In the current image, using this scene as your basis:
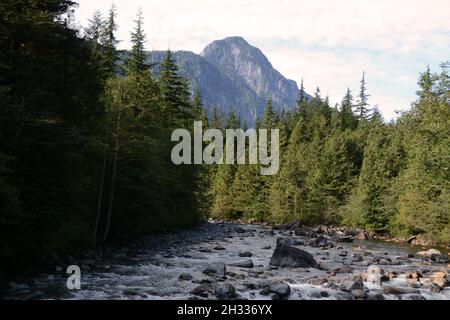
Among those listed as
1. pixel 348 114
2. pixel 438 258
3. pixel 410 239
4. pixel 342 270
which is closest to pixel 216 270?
pixel 342 270

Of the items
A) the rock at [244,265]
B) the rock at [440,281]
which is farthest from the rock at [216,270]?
Result: the rock at [440,281]

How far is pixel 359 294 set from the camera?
59.5 ft

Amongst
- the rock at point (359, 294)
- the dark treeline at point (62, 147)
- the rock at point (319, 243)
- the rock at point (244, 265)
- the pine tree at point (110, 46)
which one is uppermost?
the pine tree at point (110, 46)

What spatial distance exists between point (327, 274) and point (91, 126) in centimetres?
1603

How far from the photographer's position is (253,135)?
8919cm

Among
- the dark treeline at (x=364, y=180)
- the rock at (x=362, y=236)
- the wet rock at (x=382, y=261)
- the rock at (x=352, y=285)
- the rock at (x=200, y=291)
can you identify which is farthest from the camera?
the rock at (x=362, y=236)

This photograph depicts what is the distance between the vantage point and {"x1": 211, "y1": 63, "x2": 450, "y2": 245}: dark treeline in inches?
1345

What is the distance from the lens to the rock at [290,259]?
25.3 metres

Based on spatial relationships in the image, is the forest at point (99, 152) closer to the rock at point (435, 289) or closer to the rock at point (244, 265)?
the rock at point (244, 265)

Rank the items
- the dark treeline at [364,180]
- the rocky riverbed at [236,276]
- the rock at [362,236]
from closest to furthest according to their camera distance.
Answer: the rocky riverbed at [236,276] < the dark treeline at [364,180] < the rock at [362,236]

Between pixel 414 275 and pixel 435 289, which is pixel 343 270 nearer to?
pixel 414 275

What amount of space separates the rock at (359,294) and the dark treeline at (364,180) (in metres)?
16.5

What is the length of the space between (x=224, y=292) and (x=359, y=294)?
5.92 meters

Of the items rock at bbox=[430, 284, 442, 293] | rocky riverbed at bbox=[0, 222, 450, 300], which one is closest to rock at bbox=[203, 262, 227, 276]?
rocky riverbed at bbox=[0, 222, 450, 300]
